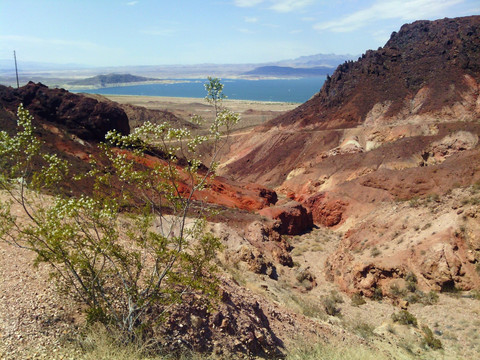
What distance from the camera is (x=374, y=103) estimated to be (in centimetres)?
5353

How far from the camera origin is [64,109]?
109 ft

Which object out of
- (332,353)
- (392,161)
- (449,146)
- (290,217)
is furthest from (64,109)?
(449,146)

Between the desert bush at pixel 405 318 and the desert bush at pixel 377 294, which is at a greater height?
the desert bush at pixel 405 318

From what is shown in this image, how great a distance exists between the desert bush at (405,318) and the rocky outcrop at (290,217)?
38.1 ft

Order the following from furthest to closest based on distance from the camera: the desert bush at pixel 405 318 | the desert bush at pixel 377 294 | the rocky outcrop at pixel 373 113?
the rocky outcrop at pixel 373 113 < the desert bush at pixel 377 294 < the desert bush at pixel 405 318

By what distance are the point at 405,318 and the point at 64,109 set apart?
107 ft

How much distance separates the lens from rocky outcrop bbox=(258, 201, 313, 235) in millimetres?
24875

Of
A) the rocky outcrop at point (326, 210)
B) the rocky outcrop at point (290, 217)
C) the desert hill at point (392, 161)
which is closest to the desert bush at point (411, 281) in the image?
the desert hill at point (392, 161)

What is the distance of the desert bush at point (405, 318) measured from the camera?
1247cm

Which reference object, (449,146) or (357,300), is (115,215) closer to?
(357,300)

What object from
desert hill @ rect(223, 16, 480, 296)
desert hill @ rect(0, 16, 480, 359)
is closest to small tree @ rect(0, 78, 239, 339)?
desert hill @ rect(0, 16, 480, 359)

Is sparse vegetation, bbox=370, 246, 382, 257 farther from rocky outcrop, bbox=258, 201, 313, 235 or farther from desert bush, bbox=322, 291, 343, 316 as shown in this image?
rocky outcrop, bbox=258, 201, 313, 235

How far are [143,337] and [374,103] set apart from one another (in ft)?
176

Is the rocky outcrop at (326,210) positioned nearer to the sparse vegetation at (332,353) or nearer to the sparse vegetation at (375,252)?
the sparse vegetation at (375,252)
